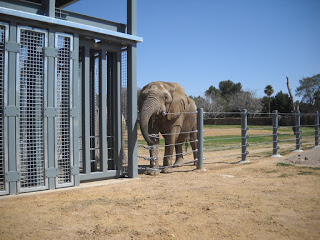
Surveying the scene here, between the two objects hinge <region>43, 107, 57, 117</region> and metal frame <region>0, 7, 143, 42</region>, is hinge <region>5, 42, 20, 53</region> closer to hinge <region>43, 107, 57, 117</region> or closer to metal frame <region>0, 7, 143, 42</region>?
metal frame <region>0, 7, 143, 42</region>

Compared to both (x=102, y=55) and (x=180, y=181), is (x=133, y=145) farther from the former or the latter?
(x=102, y=55)

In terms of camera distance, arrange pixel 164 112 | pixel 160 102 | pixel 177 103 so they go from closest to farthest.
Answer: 1. pixel 160 102
2. pixel 164 112
3. pixel 177 103

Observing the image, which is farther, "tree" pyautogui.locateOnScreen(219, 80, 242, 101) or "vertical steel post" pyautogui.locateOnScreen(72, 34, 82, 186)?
"tree" pyautogui.locateOnScreen(219, 80, 242, 101)

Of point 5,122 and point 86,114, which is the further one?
point 86,114

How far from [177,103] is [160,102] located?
2.59ft

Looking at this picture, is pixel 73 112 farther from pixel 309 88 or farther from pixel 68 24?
pixel 309 88

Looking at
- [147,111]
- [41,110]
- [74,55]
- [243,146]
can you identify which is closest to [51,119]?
[41,110]

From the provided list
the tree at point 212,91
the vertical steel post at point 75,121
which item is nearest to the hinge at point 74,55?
the vertical steel post at point 75,121

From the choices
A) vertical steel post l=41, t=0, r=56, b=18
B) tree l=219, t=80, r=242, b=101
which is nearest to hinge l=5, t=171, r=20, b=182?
vertical steel post l=41, t=0, r=56, b=18

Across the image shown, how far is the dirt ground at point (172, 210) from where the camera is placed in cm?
406

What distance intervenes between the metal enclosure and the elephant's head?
63 centimetres

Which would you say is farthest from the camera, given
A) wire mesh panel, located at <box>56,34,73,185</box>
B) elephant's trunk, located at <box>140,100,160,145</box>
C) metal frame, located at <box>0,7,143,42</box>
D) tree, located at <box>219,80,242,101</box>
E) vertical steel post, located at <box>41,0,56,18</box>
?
tree, located at <box>219,80,242,101</box>

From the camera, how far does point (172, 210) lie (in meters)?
5.04

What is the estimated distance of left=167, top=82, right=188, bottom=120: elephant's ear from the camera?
9359 millimetres
